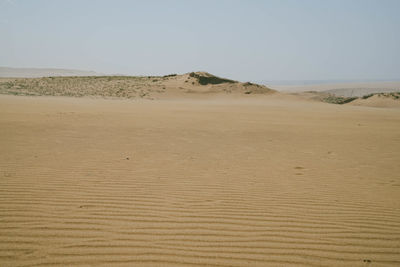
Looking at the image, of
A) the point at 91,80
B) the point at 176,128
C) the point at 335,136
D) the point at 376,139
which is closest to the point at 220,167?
the point at 176,128

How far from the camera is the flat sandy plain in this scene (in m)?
2.78

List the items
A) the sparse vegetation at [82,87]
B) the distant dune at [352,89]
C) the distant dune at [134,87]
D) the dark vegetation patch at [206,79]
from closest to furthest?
the sparse vegetation at [82,87]
the distant dune at [134,87]
the dark vegetation patch at [206,79]
the distant dune at [352,89]

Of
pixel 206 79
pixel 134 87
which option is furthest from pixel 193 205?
pixel 206 79

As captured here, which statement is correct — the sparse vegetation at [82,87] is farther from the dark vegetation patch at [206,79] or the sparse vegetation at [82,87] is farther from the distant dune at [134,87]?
the dark vegetation patch at [206,79]

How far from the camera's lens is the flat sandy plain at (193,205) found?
2.78m

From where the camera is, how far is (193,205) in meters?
3.83

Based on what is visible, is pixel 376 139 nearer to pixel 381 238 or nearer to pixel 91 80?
pixel 381 238

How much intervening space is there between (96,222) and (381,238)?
3194mm

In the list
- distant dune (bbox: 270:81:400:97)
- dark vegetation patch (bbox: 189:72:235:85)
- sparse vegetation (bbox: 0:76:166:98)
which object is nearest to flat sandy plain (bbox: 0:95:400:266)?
sparse vegetation (bbox: 0:76:166:98)

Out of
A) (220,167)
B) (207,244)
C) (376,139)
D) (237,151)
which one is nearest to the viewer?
(207,244)

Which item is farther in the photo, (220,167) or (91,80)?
(91,80)

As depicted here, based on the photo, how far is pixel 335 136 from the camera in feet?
33.1

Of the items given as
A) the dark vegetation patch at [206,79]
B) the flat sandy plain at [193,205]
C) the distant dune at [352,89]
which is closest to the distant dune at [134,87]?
the dark vegetation patch at [206,79]

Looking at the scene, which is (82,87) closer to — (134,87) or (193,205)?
(134,87)
